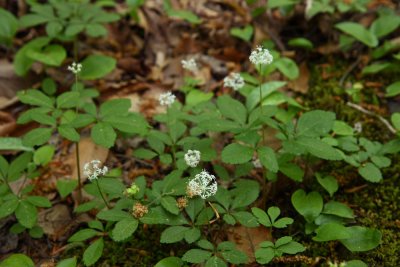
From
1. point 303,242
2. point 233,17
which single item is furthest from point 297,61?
point 303,242

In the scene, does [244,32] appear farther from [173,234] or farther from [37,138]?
[173,234]

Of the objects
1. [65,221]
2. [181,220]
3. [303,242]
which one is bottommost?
[65,221]

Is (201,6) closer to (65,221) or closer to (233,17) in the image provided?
(233,17)

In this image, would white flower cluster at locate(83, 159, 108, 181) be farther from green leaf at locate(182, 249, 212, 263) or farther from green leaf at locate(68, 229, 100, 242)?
green leaf at locate(182, 249, 212, 263)

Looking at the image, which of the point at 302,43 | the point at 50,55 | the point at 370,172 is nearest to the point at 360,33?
the point at 302,43

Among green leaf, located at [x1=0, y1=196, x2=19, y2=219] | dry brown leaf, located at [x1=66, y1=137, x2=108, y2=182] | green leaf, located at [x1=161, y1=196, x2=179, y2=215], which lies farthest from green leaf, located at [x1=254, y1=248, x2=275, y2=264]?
dry brown leaf, located at [x1=66, y1=137, x2=108, y2=182]

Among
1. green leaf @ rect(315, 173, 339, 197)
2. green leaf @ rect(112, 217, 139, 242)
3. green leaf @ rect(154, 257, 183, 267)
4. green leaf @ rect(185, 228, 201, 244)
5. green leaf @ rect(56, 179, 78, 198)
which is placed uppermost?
green leaf @ rect(112, 217, 139, 242)

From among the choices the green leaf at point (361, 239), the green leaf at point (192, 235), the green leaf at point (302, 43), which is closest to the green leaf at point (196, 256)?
the green leaf at point (192, 235)

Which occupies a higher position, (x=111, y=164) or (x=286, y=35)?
(x=286, y=35)
